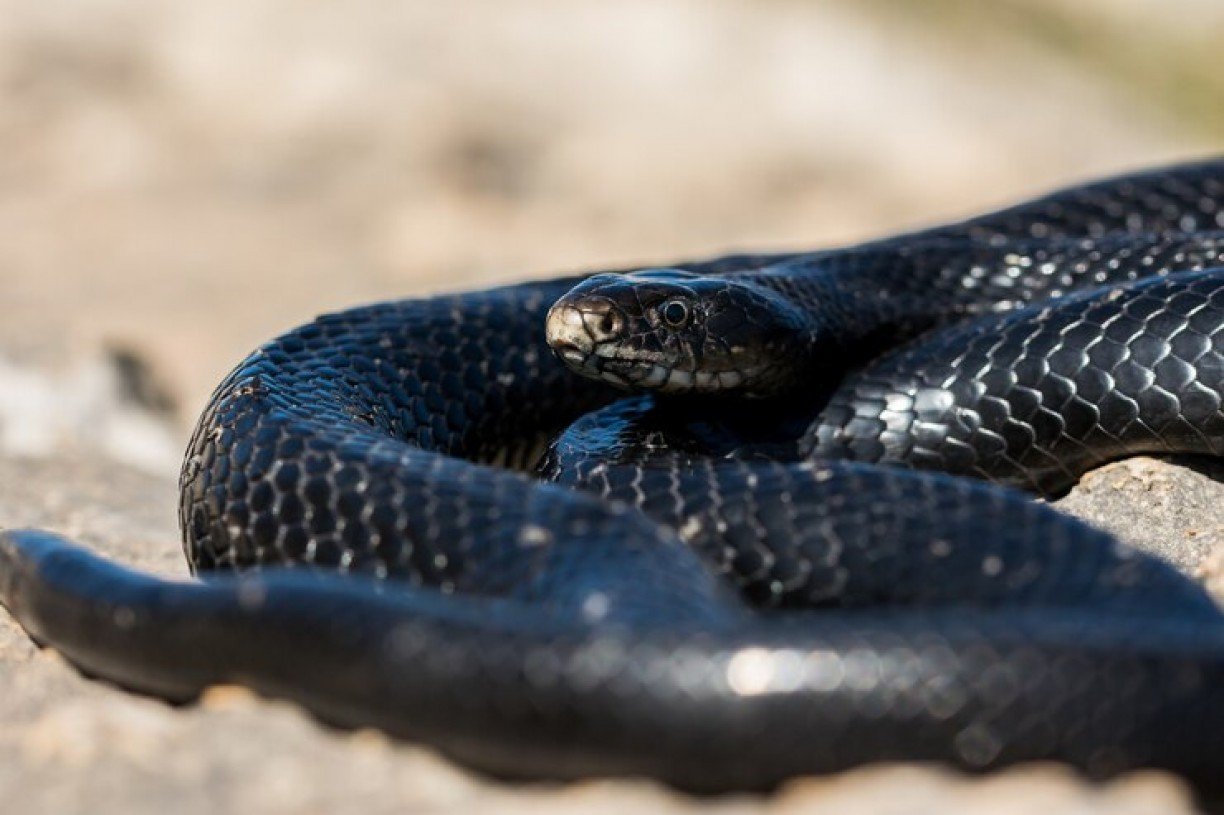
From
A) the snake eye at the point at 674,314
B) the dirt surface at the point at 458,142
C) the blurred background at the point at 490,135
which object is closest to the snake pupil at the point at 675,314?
the snake eye at the point at 674,314

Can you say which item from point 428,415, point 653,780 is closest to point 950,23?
point 428,415

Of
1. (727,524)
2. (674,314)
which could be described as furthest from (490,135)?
(727,524)

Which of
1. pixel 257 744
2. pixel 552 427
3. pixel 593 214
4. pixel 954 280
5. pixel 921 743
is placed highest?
pixel 921 743

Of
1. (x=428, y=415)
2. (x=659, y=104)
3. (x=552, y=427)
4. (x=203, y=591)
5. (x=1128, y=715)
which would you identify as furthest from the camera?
(x=659, y=104)

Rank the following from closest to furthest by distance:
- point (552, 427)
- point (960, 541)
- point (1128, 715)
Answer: point (1128, 715) < point (960, 541) < point (552, 427)

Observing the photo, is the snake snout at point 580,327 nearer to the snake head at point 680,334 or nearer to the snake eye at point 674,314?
the snake head at point 680,334

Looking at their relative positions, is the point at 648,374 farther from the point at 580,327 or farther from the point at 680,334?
the point at 580,327

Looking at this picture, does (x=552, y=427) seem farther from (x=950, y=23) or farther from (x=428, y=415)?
(x=950, y=23)
